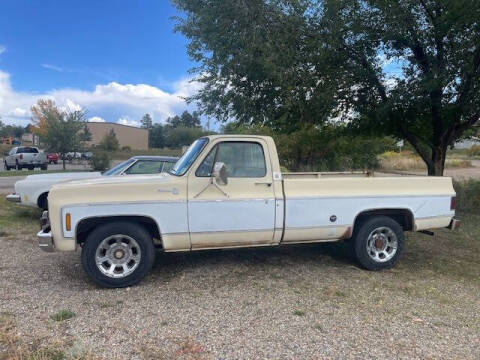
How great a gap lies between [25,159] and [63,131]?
6511 millimetres

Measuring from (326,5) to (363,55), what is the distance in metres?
1.52

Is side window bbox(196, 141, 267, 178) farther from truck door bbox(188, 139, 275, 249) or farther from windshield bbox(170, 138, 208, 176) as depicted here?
windshield bbox(170, 138, 208, 176)

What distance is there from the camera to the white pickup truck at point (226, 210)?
14.3 ft

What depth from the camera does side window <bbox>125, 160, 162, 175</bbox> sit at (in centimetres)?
810

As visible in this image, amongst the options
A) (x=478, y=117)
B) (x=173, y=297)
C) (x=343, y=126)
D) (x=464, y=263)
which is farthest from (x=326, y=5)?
(x=173, y=297)

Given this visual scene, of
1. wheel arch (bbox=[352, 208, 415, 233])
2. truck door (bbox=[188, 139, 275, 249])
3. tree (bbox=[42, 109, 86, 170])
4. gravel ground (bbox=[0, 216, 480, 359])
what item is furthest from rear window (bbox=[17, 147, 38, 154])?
wheel arch (bbox=[352, 208, 415, 233])

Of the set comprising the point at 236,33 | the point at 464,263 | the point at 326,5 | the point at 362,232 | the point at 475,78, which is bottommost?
the point at 464,263

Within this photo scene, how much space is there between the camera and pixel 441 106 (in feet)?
29.9

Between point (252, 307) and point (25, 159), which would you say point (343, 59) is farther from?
point (25, 159)

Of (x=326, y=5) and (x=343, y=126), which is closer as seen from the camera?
(x=326, y=5)

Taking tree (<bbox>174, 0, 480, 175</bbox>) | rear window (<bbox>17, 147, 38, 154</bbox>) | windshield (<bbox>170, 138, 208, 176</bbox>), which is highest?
tree (<bbox>174, 0, 480, 175</bbox>)

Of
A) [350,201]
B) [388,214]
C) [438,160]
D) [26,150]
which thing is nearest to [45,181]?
[350,201]

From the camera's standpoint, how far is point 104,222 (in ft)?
14.6

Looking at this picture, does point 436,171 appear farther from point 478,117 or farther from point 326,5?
point 326,5
